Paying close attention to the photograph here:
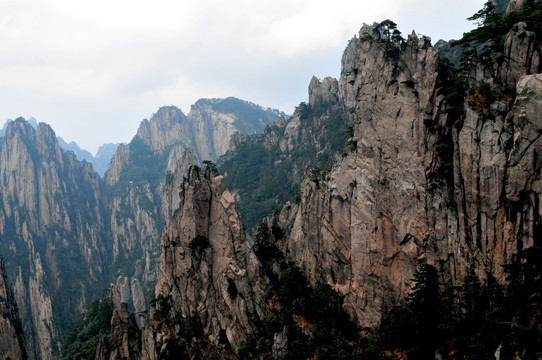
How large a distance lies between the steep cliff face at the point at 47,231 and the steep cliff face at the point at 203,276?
69033 mm

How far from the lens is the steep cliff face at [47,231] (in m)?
111

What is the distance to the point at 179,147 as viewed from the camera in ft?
570

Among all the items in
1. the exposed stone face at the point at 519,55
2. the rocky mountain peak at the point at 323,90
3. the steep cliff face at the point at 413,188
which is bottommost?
the steep cliff face at the point at 413,188

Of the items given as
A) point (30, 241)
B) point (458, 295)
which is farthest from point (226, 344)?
point (30, 241)

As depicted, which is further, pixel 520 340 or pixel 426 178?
pixel 426 178

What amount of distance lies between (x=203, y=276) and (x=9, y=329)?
44.9 metres

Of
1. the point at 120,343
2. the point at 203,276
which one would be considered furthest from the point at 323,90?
the point at 120,343

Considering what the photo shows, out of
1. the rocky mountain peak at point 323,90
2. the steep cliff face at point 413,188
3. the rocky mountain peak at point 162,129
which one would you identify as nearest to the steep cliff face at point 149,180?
the rocky mountain peak at point 162,129

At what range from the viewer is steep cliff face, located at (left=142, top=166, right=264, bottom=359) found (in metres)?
44.1

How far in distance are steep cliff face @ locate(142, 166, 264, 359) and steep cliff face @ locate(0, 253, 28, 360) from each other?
117 feet

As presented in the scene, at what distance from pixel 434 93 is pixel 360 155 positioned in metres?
8.60

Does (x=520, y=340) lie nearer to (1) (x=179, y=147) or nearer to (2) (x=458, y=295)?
(2) (x=458, y=295)

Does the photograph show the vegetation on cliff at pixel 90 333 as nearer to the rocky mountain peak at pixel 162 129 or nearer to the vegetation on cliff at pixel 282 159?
the vegetation on cliff at pixel 282 159

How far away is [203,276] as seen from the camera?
156 feet
